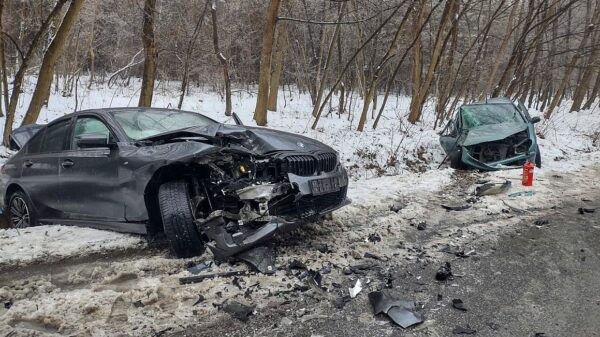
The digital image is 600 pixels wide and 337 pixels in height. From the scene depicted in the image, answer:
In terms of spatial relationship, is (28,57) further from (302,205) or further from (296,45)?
(296,45)

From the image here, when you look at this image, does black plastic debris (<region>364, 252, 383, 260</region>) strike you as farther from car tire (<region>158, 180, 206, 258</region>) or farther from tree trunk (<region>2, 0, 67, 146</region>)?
tree trunk (<region>2, 0, 67, 146</region>)

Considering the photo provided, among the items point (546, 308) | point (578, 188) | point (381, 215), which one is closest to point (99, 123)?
point (381, 215)

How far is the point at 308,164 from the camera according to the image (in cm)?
427

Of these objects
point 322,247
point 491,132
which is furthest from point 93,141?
point 491,132

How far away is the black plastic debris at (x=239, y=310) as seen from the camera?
3.13 m

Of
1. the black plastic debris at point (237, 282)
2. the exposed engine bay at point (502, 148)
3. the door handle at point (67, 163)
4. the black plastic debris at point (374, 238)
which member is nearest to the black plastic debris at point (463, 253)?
the black plastic debris at point (374, 238)

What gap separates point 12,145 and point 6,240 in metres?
2.31

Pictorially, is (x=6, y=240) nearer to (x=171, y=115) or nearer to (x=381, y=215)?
(x=171, y=115)

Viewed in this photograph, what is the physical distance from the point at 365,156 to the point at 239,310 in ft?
25.4

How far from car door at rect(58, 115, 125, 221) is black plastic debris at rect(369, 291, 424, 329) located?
2704 mm

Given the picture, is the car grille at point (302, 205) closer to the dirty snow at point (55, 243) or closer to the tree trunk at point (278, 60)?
the dirty snow at point (55, 243)

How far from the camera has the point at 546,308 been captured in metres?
3.38

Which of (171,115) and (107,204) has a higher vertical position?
(171,115)

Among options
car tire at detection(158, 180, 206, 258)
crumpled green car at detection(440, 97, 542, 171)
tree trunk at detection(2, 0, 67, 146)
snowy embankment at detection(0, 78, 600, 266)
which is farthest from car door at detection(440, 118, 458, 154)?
tree trunk at detection(2, 0, 67, 146)
